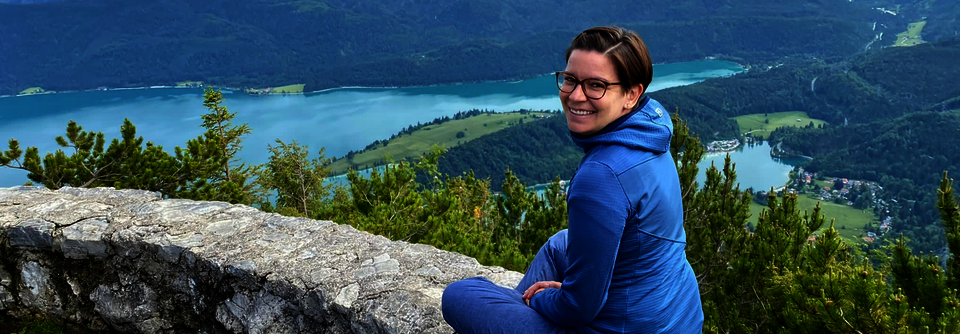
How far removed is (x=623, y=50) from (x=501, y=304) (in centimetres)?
134

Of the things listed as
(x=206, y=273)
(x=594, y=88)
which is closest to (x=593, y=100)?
(x=594, y=88)

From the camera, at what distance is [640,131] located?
2037 millimetres

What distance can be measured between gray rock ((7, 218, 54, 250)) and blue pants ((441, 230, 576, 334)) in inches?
145

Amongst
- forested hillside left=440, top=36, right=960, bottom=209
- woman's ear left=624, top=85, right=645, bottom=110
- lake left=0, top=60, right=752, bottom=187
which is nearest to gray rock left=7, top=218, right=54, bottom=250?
woman's ear left=624, top=85, right=645, bottom=110

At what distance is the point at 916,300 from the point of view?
4414 mm

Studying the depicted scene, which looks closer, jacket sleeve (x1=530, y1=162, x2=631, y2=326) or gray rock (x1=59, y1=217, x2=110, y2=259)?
jacket sleeve (x1=530, y1=162, x2=631, y2=326)

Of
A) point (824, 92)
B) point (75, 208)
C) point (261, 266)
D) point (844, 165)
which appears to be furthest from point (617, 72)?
point (824, 92)

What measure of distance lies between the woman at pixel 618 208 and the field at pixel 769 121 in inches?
5845

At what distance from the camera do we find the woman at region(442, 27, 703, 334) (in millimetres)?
1921

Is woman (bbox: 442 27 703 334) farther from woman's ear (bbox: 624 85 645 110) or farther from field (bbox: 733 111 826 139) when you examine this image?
field (bbox: 733 111 826 139)

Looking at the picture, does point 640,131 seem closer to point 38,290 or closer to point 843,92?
point 38,290

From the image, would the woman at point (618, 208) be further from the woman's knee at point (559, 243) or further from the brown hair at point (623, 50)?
the woman's knee at point (559, 243)

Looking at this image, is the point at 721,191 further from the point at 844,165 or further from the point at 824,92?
the point at 824,92

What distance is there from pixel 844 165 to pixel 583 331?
13105 cm
